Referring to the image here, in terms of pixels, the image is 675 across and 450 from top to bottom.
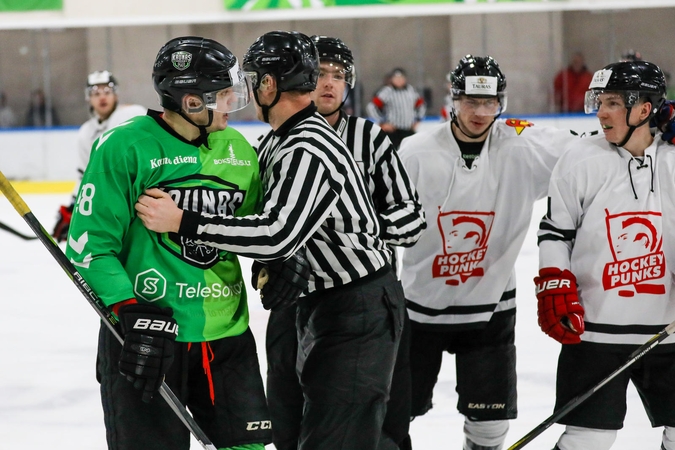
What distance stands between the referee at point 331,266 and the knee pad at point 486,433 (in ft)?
2.65

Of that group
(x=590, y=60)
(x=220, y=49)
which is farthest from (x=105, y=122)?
(x=590, y=60)

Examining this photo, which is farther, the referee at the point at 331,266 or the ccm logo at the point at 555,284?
the ccm logo at the point at 555,284

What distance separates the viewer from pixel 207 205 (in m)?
1.97

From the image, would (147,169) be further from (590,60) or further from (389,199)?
(590,60)

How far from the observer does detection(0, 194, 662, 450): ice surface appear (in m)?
3.21

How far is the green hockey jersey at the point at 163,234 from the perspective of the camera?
6.11 feet

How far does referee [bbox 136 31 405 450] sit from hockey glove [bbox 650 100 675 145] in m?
0.86

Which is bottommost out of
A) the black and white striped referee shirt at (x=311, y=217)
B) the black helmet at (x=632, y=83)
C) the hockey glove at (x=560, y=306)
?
the hockey glove at (x=560, y=306)

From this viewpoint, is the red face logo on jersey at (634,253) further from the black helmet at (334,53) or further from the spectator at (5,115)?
the spectator at (5,115)

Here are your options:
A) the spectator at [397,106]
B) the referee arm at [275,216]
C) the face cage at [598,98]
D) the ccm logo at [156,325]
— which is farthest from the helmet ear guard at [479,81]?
the spectator at [397,106]

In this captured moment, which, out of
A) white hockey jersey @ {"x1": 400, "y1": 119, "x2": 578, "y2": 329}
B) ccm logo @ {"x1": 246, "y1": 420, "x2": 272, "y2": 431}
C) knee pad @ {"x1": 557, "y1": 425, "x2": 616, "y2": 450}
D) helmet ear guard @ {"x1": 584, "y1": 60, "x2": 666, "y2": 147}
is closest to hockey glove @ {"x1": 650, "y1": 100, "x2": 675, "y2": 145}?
helmet ear guard @ {"x1": 584, "y1": 60, "x2": 666, "y2": 147}

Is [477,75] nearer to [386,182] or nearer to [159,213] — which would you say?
[386,182]

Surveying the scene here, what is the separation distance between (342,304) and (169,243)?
44 cm

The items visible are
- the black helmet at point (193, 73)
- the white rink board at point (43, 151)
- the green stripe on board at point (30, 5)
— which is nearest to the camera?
the black helmet at point (193, 73)
